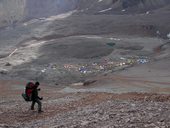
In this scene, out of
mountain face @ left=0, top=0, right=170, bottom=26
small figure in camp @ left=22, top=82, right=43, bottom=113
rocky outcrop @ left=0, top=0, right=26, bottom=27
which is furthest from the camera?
rocky outcrop @ left=0, top=0, right=26, bottom=27

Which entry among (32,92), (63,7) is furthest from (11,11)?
(32,92)

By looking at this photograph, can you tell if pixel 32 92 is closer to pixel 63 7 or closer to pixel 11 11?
pixel 11 11

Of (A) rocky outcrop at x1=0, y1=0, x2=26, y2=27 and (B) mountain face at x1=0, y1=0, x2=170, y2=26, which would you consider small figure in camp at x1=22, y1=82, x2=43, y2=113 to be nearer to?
(B) mountain face at x1=0, y1=0, x2=170, y2=26

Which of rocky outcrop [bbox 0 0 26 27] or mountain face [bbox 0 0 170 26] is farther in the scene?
rocky outcrop [bbox 0 0 26 27]

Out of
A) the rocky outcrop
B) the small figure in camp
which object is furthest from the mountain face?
the small figure in camp

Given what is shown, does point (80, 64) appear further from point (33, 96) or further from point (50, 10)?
point (50, 10)

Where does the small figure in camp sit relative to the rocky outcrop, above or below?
below

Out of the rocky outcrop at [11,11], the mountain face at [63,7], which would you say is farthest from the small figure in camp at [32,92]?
the rocky outcrop at [11,11]

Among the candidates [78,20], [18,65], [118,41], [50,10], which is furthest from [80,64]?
[50,10]

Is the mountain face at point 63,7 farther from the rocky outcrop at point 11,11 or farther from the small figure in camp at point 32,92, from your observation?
the small figure in camp at point 32,92
